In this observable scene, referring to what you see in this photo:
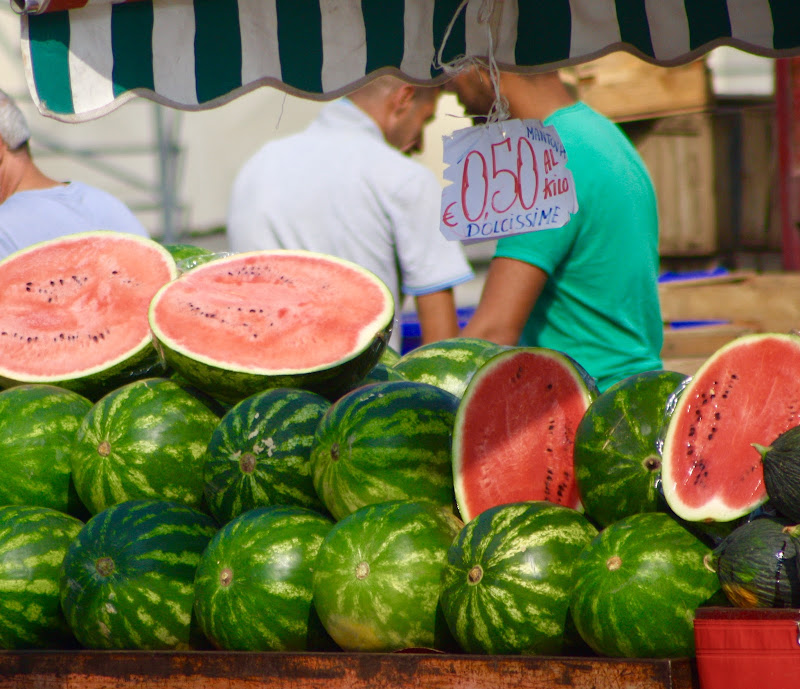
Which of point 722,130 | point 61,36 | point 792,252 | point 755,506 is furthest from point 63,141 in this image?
point 755,506

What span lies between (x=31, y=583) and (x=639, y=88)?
5.43 meters

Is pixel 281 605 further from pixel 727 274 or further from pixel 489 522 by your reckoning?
pixel 727 274

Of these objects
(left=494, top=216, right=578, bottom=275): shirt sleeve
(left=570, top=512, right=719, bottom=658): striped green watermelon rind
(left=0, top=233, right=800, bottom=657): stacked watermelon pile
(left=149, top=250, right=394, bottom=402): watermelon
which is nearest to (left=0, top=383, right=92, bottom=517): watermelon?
(left=0, top=233, right=800, bottom=657): stacked watermelon pile

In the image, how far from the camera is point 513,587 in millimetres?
1732

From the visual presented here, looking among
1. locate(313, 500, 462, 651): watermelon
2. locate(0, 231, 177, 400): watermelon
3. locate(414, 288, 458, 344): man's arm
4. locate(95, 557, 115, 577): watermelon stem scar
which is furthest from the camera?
locate(414, 288, 458, 344): man's arm

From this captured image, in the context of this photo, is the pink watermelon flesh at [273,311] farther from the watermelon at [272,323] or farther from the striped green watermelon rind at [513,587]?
the striped green watermelon rind at [513,587]

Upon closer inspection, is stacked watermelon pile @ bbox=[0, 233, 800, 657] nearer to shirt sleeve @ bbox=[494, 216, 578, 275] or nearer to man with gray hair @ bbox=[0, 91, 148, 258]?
shirt sleeve @ bbox=[494, 216, 578, 275]

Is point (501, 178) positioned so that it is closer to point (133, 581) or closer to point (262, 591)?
point (262, 591)

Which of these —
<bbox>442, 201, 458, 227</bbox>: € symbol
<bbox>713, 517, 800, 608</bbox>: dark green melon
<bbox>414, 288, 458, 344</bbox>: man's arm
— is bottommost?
<bbox>414, 288, 458, 344</bbox>: man's arm

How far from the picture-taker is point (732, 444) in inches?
68.4

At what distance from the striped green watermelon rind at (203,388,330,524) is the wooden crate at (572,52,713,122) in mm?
4823

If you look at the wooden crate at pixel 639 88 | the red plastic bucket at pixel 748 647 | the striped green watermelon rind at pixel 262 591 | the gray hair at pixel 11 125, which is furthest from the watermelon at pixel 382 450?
the wooden crate at pixel 639 88

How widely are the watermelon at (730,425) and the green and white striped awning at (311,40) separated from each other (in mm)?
1016

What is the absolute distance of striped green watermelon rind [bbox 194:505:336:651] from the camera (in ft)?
6.38
